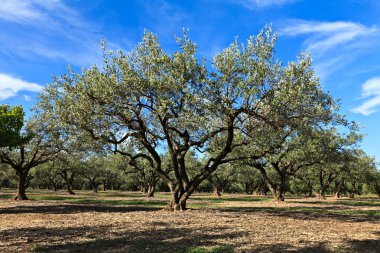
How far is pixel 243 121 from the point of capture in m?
27.2

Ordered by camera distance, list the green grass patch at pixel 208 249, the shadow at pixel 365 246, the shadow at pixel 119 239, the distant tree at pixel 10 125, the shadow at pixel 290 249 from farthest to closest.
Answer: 1. the distant tree at pixel 10 125
2. the shadow at pixel 365 246
3. the shadow at pixel 119 239
4. the shadow at pixel 290 249
5. the green grass patch at pixel 208 249

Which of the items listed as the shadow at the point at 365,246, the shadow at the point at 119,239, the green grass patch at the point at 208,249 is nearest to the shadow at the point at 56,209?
the shadow at the point at 119,239

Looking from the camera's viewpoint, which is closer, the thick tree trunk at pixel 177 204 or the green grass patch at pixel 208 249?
the green grass patch at pixel 208 249

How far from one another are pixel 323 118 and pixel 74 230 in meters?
18.9

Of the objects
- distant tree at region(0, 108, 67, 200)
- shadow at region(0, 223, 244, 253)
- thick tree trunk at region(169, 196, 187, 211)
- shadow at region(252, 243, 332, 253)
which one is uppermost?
distant tree at region(0, 108, 67, 200)

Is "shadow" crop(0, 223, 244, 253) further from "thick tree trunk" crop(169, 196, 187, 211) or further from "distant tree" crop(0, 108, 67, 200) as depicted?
"distant tree" crop(0, 108, 67, 200)

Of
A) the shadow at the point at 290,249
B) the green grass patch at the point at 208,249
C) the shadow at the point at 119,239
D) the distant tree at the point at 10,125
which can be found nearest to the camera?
the green grass patch at the point at 208,249

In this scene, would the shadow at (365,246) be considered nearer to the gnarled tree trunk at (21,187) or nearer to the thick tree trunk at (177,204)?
the thick tree trunk at (177,204)

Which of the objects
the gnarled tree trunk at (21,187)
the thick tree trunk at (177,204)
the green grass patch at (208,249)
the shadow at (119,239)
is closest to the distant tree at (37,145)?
the gnarled tree trunk at (21,187)

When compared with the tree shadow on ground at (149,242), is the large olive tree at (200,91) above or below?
above

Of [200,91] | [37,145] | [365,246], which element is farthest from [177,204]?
[37,145]

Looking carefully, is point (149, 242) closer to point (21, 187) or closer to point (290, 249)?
point (290, 249)

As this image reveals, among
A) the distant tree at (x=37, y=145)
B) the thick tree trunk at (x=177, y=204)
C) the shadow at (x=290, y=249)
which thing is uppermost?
the distant tree at (x=37, y=145)

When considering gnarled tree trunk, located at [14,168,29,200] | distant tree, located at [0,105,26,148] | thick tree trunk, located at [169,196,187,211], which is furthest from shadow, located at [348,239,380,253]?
gnarled tree trunk, located at [14,168,29,200]
